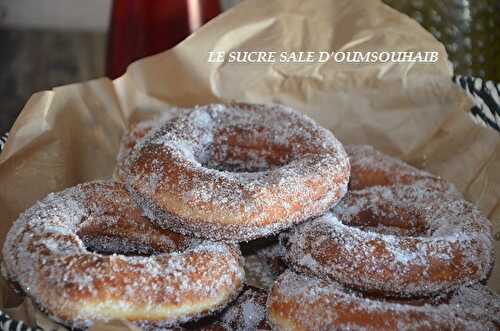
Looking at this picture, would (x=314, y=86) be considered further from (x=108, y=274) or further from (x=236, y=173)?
(x=108, y=274)

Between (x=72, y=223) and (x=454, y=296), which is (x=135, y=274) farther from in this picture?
(x=454, y=296)

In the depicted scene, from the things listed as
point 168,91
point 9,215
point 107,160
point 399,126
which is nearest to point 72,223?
point 9,215

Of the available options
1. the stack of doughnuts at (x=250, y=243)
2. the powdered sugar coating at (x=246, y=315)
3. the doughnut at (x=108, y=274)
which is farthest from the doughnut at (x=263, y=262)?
the doughnut at (x=108, y=274)

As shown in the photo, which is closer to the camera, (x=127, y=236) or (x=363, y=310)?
(x=363, y=310)

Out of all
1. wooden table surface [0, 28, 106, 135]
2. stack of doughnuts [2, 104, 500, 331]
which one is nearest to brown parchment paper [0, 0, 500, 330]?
stack of doughnuts [2, 104, 500, 331]

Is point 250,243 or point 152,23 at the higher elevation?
point 152,23

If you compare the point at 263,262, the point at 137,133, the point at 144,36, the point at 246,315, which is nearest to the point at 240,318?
the point at 246,315

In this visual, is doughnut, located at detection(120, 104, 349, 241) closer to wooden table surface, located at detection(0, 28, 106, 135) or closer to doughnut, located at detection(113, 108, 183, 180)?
doughnut, located at detection(113, 108, 183, 180)

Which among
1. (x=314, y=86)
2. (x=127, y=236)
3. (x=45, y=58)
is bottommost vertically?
(x=45, y=58)

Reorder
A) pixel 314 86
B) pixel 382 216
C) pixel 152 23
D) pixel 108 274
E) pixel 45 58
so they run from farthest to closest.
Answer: pixel 45 58 → pixel 152 23 → pixel 314 86 → pixel 382 216 → pixel 108 274
